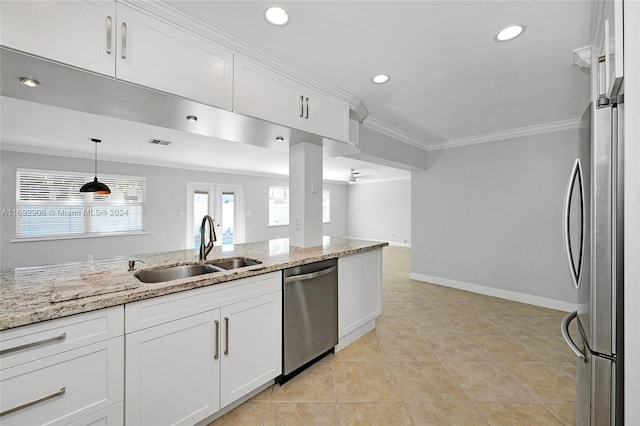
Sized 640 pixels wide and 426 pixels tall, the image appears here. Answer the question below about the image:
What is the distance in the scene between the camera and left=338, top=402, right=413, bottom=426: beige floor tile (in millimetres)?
1619

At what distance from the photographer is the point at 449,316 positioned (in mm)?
3189

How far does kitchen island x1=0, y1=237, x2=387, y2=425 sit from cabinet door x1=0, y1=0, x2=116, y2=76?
1054mm

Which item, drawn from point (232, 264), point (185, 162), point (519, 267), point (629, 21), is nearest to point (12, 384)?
point (232, 264)

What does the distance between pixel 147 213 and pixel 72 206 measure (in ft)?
4.17

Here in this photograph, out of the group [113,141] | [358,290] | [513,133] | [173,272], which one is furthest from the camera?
[113,141]

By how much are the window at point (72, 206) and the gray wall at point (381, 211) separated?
7337 millimetres

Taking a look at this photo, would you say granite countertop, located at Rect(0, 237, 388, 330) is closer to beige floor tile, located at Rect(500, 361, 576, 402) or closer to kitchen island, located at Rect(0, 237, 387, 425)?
kitchen island, located at Rect(0, 237, 387, 425)

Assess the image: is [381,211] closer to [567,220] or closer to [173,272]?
[567,220]

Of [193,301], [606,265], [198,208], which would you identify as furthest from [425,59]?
[198,208]

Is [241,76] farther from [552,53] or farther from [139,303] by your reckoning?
[552,53]

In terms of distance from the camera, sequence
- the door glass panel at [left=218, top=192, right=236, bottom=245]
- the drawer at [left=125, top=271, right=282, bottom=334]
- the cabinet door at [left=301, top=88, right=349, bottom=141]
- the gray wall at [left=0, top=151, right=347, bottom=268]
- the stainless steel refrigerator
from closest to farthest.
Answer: the stainless steel refrigerator, the drawer at [left=125, top=271, right=282, bottom=334], the cabinet door at [left=301, top=88, right=349, bottom=141], the gray wall at [left=0, top=151, right=347, bottom=268], the door glass panel at [left=218, top=192, right=236, bottom=245]

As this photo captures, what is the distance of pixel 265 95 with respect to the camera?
1908 millimetres

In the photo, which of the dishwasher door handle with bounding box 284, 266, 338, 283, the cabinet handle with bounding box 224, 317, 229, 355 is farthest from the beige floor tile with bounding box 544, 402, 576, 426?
the cabinet handle with bounding box 224, 317, 229, 355

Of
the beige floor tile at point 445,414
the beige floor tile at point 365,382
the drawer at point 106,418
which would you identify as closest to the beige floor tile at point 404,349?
the beige floor tile at point 365,382
